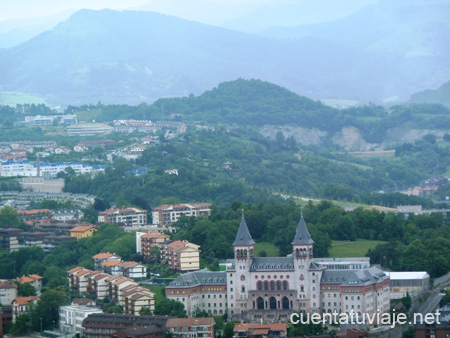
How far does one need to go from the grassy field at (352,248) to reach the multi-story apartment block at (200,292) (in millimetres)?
11255

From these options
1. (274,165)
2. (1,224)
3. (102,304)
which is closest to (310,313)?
(102,304)

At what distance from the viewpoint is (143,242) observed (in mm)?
93938

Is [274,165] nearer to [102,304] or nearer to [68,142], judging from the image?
[68,142]

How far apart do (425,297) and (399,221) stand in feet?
55.0

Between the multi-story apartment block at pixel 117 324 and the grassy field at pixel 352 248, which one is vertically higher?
the grassy field at pixel 352 248

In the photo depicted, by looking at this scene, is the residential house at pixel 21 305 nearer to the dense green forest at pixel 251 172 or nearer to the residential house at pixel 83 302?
the residential house at pixel 83 302

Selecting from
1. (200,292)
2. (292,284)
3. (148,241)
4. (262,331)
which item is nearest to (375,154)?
(148,241)

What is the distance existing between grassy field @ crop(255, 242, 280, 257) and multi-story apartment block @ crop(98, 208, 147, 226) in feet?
51.5

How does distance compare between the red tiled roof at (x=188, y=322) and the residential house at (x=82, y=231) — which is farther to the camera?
the residential house at (x=82, y=231)

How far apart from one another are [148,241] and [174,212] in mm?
14876

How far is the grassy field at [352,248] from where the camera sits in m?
89.6

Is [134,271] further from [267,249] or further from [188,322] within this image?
[188,322]

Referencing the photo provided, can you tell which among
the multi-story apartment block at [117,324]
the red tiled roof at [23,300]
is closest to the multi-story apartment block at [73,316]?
the multi-story apartment block at [117,324]

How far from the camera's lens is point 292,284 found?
79.8 meters
